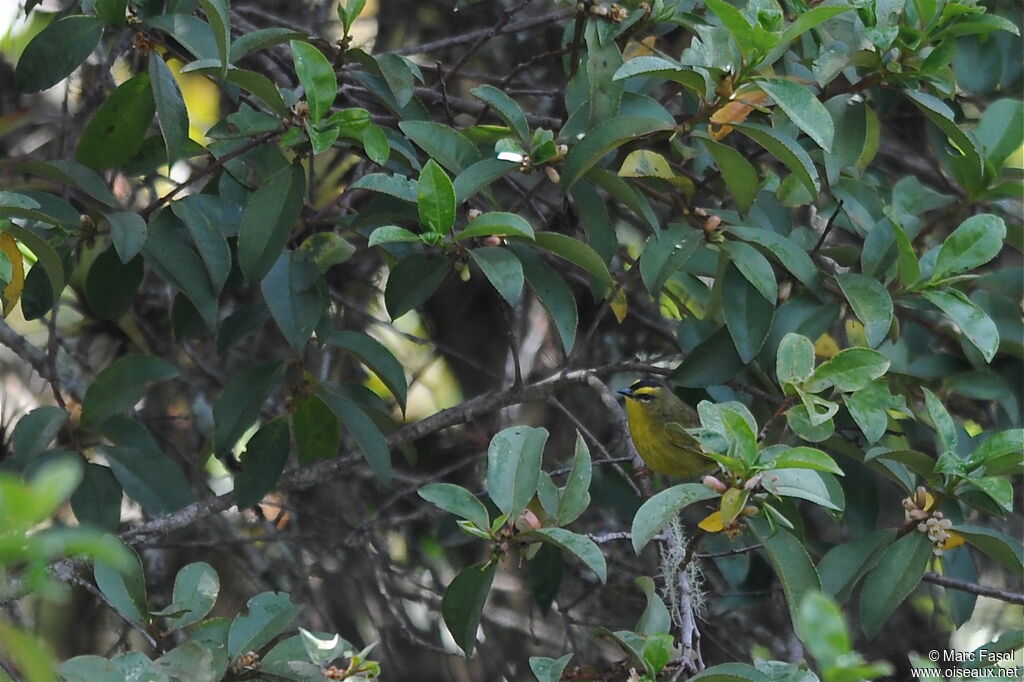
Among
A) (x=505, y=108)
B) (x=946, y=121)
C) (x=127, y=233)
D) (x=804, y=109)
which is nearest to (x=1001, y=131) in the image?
(x=946, y=121)

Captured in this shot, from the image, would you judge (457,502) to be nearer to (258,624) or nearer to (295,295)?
(258,624)

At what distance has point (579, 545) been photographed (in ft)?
6.69

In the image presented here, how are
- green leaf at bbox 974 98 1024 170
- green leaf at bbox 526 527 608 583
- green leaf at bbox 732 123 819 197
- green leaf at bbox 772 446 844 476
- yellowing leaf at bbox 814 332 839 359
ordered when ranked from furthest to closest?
green leaf at bbox 974 98 1024 170
yellowing leaf at bbox 814 332 839 359
green leaf at bbox 732 123 819 197
green leaf at bbox 526 527 608 583
green leaf at bbox 772 446 844 476

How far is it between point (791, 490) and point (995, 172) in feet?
5.72

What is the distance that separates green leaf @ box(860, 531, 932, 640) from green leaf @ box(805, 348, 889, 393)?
20.5 inches

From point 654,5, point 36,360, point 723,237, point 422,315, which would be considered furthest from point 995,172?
point 36,360

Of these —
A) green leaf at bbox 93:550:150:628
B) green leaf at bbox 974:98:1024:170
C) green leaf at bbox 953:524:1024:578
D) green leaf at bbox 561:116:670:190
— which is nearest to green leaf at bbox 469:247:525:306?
green leaf at bbox 561:116:670:190

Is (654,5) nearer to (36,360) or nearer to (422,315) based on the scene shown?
(36,360)

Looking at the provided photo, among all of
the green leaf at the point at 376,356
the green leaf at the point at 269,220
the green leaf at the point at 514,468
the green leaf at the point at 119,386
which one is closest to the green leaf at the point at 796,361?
the green leaf at the point at 514,468

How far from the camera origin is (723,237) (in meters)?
2.76

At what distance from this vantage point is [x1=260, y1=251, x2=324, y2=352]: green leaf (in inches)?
107

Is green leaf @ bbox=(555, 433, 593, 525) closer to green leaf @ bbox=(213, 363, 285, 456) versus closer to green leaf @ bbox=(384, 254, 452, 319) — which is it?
green leaf @ bbox=(384, 254, 452, 319)

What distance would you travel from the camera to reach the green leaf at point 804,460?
1.88m

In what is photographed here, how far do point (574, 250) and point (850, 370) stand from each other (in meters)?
0.69
